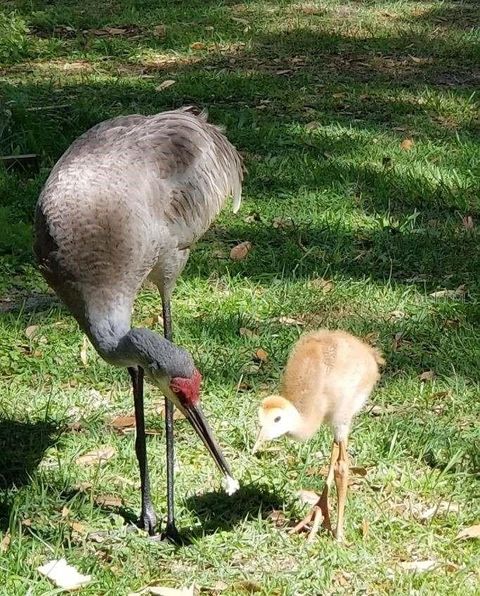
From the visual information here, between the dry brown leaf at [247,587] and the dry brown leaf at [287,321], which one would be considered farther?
the dry brown leaf at [287,321]

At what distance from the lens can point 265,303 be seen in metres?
5.86

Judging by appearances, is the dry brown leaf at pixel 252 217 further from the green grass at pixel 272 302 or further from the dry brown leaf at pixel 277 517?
the dry brown leaf at pixel 277 517

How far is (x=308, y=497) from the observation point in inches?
172

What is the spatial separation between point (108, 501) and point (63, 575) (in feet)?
1.90

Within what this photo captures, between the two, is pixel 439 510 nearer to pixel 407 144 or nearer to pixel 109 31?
pixel 407 144

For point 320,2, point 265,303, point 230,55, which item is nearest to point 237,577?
point 265,303

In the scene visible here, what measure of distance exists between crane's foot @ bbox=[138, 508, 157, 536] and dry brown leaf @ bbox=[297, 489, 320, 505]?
584mm

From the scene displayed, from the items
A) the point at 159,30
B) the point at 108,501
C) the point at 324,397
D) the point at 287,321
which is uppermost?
the point at 324,397

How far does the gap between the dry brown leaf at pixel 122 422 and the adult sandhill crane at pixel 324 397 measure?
3.30 ft

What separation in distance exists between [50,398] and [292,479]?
48.4 inches

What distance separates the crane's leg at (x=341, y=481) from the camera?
4.08 m

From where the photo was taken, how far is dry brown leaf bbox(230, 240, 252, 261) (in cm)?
635

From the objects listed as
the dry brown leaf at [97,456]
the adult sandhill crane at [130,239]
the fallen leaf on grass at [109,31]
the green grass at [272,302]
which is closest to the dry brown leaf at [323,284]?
the green grass at [272,302]

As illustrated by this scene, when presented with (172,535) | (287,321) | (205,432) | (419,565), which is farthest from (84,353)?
(419,565)
